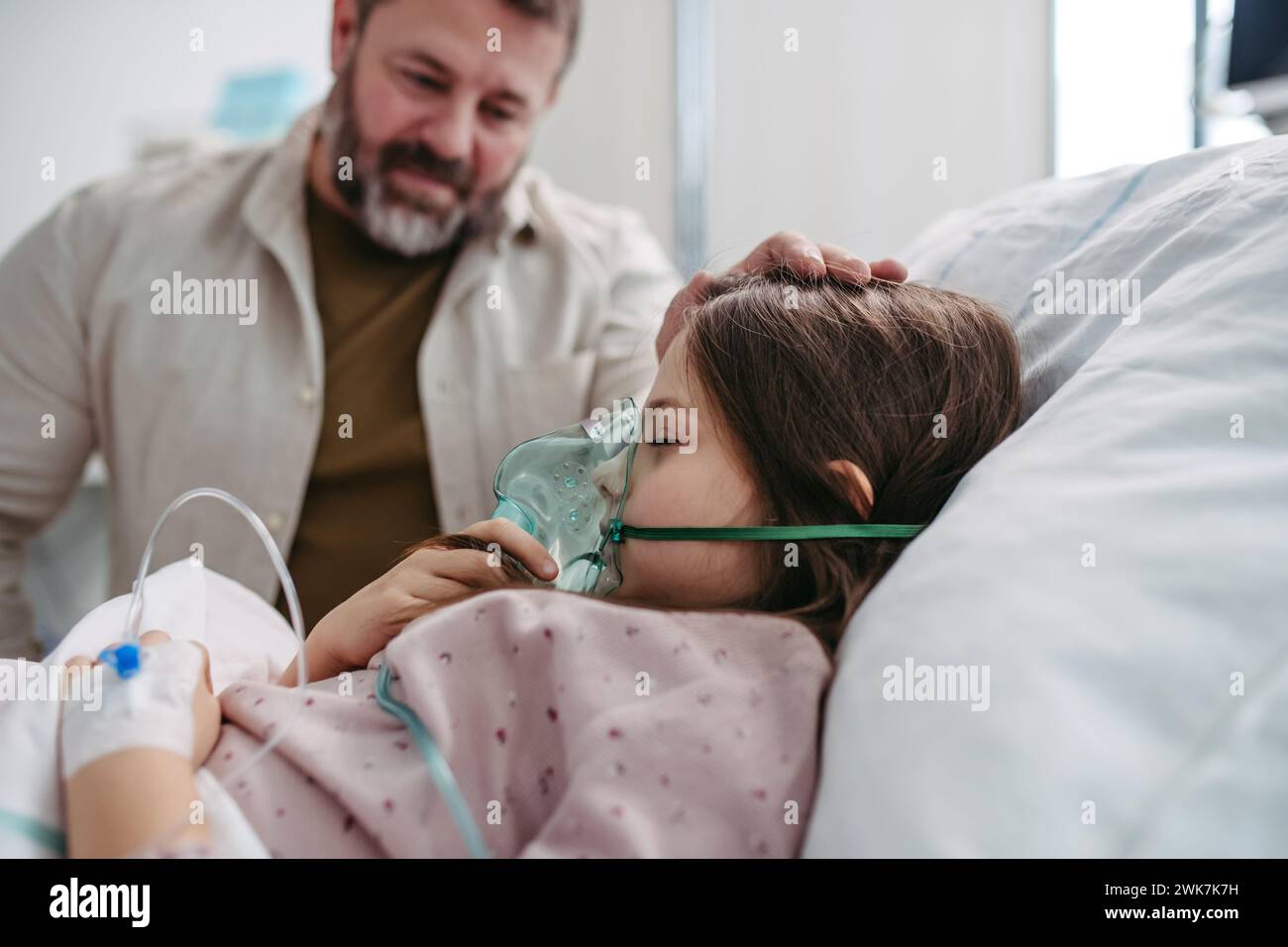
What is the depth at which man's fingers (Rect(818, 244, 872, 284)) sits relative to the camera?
894 mm

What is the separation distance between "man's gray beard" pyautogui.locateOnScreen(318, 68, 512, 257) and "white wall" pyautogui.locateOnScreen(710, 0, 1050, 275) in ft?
2.52

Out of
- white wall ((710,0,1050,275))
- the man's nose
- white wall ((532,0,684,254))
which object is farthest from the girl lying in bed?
white wall ((532,0,684,254))

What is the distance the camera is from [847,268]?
0.90m

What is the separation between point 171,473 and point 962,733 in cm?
132

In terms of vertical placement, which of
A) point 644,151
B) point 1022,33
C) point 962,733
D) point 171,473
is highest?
point 1022,33

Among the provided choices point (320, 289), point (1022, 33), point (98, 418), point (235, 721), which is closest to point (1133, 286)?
point (235, 721)

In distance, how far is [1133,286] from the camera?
80cm

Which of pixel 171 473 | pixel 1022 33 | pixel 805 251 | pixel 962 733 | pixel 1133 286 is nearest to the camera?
pixel 962 733

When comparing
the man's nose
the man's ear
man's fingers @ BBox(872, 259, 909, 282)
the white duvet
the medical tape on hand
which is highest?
the man's ear

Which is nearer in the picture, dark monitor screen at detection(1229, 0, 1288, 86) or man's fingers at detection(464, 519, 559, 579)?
man's fingers at detection(464, 519, 559, 579)

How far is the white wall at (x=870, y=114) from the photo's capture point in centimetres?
219

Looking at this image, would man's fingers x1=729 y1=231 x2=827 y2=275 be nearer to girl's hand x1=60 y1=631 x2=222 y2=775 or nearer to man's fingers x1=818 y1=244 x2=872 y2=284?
man's fingers x1=818 y1=244 x2=872 y2=284

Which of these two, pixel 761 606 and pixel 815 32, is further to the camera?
pixel 815 32
